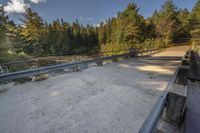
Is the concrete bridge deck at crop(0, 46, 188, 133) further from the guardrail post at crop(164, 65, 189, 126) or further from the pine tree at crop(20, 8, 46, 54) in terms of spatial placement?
the pine tree at crop(20, 8, 46, 54)

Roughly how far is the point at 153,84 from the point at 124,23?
33.8 metres

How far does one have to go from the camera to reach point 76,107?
2.65m

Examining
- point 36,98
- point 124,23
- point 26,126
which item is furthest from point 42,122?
point 124,23

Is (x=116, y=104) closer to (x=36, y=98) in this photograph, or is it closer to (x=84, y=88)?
(x=84, y=88)

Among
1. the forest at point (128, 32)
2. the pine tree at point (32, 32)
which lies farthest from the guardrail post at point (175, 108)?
the pine tree at point (32, 32)

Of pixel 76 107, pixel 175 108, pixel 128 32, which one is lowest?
pixel 76 107

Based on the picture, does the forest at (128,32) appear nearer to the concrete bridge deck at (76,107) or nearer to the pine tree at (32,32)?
the pine tree at (32,32)

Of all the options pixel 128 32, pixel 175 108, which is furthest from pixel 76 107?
pixel 128 32

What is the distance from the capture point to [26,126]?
208 centimetres

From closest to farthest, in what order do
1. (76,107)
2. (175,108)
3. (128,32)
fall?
(175,108)
(76,107)
(128,32)

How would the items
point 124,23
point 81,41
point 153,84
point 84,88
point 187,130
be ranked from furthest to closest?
point 81,41 → point 124,23 → point 153,84 → point 84,88 → point 187,130

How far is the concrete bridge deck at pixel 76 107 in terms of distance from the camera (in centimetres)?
208

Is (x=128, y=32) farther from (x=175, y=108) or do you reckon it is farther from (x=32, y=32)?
(x=175, y=108)

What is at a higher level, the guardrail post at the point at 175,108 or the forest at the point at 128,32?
the forest at the point at 128,32
